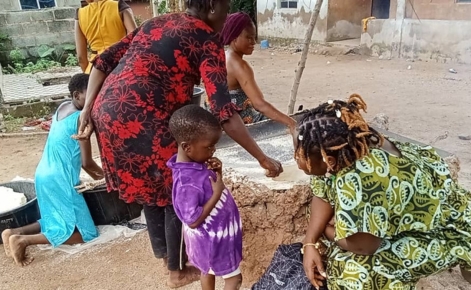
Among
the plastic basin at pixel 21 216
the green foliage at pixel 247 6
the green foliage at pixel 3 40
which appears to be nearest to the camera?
the plastic basin at pixel 21 216

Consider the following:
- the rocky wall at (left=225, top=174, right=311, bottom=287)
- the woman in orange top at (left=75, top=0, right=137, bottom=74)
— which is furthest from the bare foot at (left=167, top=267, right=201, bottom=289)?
the woman in orange top at (left=75, top=0, right=137, bottom=74)

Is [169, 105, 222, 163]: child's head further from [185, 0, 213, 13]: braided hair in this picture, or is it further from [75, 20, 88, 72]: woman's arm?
[75, 20, 88, 72]: woman's arm

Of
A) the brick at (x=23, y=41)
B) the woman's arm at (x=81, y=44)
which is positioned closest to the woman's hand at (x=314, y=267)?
the woman's arm at (x=81, y=44)

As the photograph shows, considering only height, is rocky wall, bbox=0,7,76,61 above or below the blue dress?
above

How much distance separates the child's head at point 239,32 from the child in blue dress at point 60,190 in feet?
3.48

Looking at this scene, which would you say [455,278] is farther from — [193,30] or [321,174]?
[193,30]

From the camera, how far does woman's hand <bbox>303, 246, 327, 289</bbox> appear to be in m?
1.62

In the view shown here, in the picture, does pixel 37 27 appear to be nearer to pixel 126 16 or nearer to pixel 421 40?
pixel 126 16

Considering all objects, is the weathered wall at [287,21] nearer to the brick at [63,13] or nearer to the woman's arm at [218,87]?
the brick at [63,13]

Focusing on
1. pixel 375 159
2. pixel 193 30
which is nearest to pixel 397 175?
pixel 375 159

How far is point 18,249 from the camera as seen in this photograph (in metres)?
2.72

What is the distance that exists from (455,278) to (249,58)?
340 inches

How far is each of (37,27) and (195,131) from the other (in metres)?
7.60

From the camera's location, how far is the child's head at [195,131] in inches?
67.7
